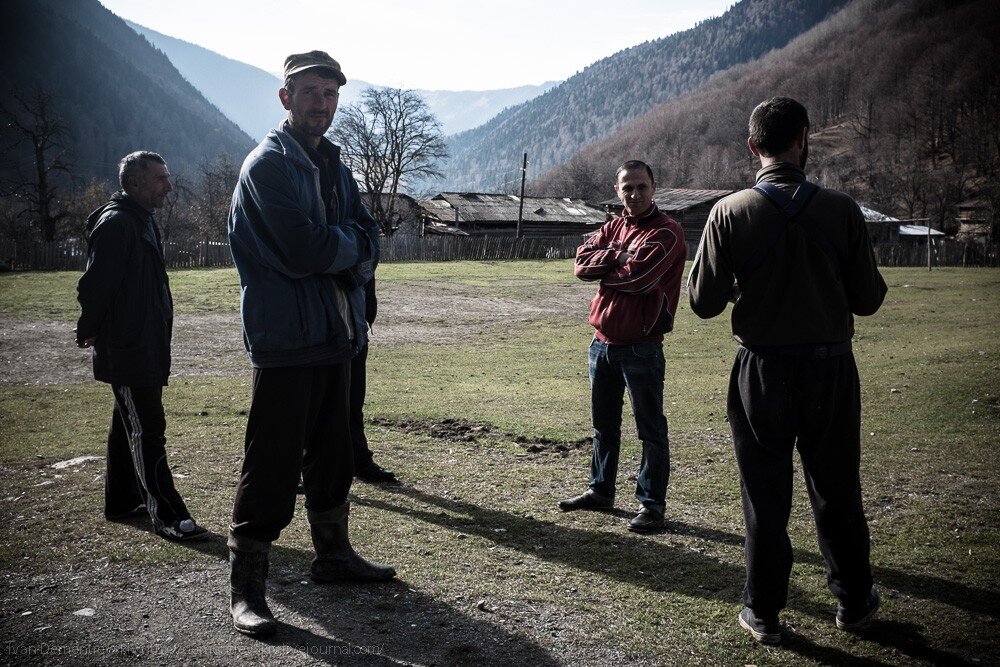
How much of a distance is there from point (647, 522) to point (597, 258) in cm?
173

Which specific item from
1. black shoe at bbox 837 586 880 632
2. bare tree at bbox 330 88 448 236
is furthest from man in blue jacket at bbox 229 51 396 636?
bare tree at bbox 330 88 448 236

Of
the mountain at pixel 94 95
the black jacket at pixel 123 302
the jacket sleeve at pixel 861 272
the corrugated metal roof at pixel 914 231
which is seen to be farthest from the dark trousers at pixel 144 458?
the mountain at pixel 94 95

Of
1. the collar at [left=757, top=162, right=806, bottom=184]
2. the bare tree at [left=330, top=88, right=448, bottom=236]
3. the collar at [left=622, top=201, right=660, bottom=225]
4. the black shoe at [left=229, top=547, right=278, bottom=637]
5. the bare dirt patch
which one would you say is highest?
the bare tree at [left=330, top=88, right=448, bottom=236]

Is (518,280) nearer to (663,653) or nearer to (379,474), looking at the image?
(379,474)

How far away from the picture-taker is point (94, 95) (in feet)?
435

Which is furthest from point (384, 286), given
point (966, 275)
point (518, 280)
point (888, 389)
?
point (966, 275)

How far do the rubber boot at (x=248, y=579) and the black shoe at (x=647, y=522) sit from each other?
2280mm

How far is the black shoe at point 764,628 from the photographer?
316 centimetres

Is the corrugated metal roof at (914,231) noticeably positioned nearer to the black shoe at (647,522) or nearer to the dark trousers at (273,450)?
the black shoe at (647,522)

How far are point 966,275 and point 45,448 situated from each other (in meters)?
40.3

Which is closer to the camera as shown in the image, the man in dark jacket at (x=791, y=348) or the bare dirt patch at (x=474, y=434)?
the man in dark jacket at (x=791, y=348)

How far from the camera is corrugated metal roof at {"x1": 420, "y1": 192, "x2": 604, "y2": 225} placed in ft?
224

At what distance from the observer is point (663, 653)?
3084mm

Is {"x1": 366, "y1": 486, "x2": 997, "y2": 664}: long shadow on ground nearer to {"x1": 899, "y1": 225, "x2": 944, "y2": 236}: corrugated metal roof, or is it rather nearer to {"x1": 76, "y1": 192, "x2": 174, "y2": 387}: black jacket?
{"x1": 76, "y1": 192, "x2": 174, "y2": 387}: black jacket
